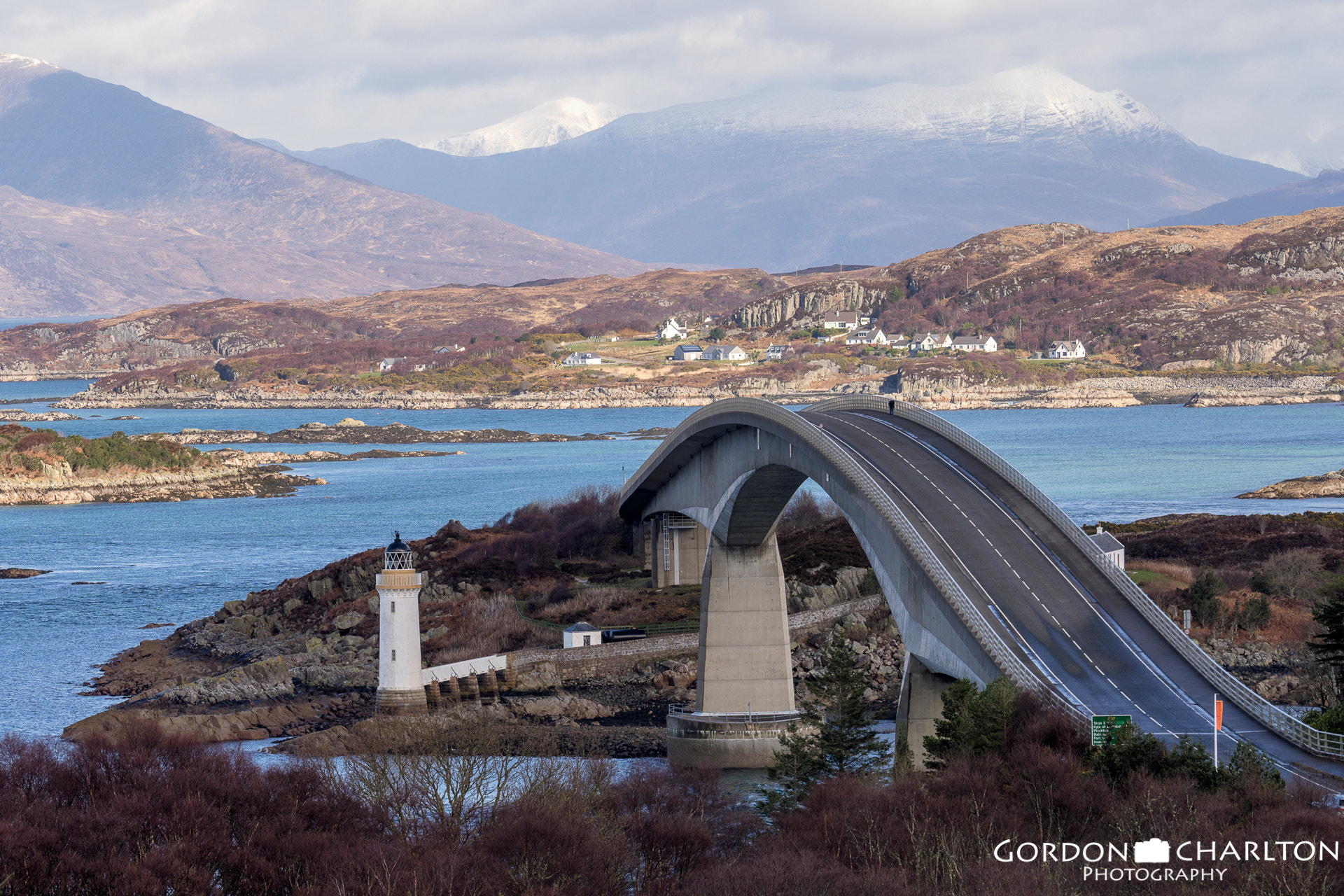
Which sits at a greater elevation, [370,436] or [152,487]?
[370,436]

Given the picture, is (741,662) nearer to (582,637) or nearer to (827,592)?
(582,637)

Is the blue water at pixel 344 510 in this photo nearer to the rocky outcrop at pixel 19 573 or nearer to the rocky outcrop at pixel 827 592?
the rocky outcrop at pixel 19 573

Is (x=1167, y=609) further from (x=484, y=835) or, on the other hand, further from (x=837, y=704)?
(x=484, y=835)

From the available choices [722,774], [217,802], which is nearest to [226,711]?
[722,774]

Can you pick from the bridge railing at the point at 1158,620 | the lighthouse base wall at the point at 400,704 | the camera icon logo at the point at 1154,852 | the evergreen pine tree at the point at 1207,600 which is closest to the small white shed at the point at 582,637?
the lighthouse base wall at the point at 400,704

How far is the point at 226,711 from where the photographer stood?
157 feet

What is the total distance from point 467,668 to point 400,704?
12065 mm

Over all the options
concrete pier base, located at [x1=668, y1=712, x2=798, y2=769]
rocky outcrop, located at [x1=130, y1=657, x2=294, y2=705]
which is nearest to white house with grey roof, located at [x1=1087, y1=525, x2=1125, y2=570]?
concrete pier base, located at [x1=668, y1=712, x2=798, y2=769]

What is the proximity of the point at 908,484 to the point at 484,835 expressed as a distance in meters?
16.9

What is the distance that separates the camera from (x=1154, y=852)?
21.1 meters

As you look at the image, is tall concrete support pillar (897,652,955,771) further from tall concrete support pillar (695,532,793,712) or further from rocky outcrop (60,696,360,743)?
rocky outcrop (60,696,360,743)

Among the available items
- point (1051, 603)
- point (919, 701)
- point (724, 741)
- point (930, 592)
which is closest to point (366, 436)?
point (724, 741)

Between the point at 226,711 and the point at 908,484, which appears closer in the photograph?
the point at 908,484

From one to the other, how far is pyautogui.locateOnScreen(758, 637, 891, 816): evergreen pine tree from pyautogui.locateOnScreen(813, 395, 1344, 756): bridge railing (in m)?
6.51
